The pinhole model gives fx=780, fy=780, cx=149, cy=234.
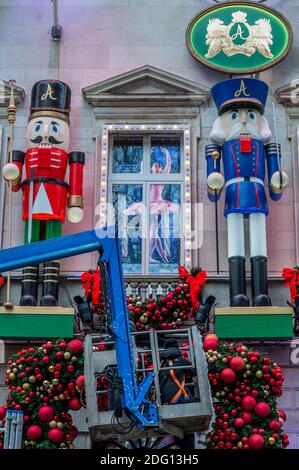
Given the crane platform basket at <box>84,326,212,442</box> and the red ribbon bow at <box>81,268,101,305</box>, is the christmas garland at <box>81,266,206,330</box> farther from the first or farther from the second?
the crane platform basket at <box>84,326,212,442</box>

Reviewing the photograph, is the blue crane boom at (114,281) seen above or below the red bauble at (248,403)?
above

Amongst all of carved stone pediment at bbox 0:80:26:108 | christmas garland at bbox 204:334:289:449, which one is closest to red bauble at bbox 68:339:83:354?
christmas garland at bbox 204:334:289:449

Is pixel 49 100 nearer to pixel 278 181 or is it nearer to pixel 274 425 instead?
pixel 278 181

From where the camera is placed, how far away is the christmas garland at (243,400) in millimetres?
11234

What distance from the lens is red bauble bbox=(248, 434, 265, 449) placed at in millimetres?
11047

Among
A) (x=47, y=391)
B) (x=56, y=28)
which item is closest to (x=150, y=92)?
(x=56, y=28)

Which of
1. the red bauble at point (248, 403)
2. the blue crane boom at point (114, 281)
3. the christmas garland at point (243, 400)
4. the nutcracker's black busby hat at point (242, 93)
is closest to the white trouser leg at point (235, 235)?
the nutcracker's black busby hat at point (242, 93)

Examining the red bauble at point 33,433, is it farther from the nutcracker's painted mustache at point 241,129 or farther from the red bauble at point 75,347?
the nutcracker's painted mustache at point 241,129

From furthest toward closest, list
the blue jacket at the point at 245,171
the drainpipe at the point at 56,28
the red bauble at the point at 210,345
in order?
the drainpipe at the point at 56,28 < the blue jacket at the point at 245,171 < the red bauble at the point at 210,345

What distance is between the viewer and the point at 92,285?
557 inches

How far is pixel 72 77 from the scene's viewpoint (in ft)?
54.0

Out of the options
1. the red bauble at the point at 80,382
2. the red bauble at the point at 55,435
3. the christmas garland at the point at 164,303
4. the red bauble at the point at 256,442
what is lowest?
the red bauble at the point at 256,442

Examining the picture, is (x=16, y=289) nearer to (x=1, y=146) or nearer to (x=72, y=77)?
(x=1, y=146)

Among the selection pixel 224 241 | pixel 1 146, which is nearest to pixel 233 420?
pixel 224 241
